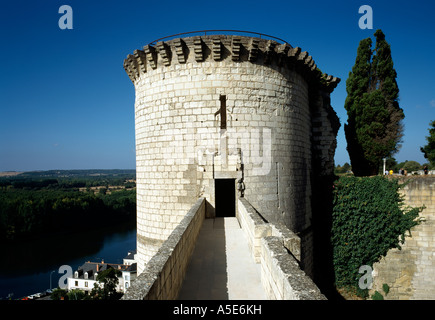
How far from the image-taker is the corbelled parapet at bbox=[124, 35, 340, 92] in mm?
7336

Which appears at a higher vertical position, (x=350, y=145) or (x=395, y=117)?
(x=395, y=117)

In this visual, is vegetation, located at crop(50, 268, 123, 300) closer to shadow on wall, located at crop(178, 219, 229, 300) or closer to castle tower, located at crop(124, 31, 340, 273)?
castle tower, located at crop(124, 31, 340, 273)

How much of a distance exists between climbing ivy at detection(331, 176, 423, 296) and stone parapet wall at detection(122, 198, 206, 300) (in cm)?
862

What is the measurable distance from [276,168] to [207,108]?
261 cm

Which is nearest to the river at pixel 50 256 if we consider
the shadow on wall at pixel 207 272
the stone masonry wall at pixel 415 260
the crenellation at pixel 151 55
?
the crenellation at pixel 151 55

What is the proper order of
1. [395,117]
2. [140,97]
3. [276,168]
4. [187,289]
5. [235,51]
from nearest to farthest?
1. [187,289]
2. [235,51]
3. [276,168]
4. [140,97]
5. [395,117]

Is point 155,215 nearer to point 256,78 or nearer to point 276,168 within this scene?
point 276,168

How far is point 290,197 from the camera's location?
8344 mm

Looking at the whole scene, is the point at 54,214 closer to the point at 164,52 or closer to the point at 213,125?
the point at 164,52

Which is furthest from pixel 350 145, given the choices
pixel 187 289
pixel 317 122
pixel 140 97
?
pixel 187 289

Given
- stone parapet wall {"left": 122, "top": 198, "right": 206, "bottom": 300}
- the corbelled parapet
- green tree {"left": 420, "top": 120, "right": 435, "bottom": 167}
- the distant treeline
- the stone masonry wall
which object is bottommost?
the distant treeline

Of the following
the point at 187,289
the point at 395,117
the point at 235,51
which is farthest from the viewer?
the point at 395,117

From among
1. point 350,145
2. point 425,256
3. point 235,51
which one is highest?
point 235,51

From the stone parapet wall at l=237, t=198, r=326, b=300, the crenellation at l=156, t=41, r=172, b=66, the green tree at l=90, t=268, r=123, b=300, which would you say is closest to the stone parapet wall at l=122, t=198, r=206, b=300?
the stone parapet wall at l=237, t=198, r=326, b=300
